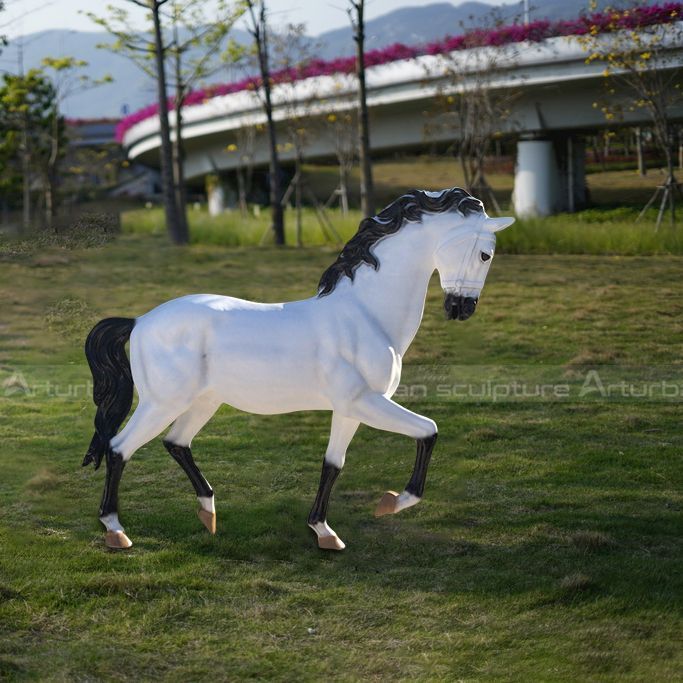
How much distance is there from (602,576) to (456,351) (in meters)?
4.58

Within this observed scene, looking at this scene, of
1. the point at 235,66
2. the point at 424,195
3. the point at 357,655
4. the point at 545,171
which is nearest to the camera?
the point at 357,655

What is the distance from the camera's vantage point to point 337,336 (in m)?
4.57

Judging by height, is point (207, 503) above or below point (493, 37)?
below

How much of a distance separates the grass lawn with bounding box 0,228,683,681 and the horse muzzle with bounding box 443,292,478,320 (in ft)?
3.95

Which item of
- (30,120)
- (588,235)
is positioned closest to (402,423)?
(588,235)

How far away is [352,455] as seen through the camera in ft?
22.2

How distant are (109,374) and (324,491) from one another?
1.15 meters

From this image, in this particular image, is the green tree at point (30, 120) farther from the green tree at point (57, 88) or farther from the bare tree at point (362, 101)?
the bare tree at point (362, 101)

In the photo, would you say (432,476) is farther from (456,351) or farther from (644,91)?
(644,91)

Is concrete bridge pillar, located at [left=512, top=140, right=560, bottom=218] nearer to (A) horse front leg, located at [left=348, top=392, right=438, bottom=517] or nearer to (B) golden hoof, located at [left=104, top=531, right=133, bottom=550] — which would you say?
(A) horse front leg, located at [left=348, top=392, right=438, bottom=517]

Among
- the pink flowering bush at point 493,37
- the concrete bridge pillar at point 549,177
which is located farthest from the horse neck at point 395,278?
the concrete bridge pillar at point 549,177

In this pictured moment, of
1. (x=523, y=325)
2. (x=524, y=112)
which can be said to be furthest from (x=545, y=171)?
(x=523, y=325)

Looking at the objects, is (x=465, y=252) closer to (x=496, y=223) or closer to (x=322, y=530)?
(x=496, y=223)

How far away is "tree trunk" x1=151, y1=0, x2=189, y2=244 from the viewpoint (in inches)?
562
